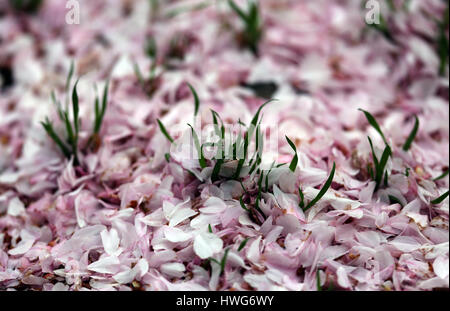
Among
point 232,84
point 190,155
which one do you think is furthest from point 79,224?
point 232,84

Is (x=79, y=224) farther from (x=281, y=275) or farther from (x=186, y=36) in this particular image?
(x=186, y=36)

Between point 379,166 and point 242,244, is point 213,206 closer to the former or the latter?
point 242,244

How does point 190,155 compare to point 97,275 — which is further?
point 190,155

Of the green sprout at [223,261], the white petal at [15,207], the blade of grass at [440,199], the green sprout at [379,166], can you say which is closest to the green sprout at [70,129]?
the white petal at [15,207]

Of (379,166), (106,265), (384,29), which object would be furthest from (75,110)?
(384,29)

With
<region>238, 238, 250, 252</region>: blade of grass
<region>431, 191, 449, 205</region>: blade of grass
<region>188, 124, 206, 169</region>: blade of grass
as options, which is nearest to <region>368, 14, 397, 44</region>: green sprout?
<region>431, 191, 449, 205</region>: blade of grass

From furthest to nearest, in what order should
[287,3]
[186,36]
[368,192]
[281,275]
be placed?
[287,3]
[186,36]
[368,192]
[281,275]

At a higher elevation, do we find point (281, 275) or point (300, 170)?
point (300, 170)
